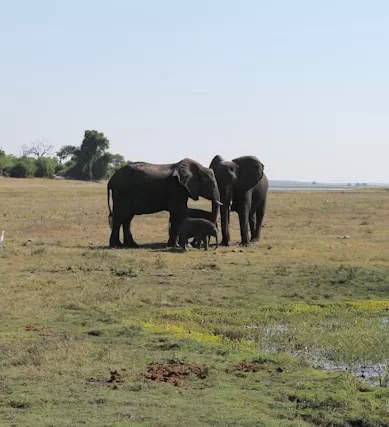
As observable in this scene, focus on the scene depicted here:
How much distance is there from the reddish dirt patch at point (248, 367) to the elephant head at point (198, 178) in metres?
14.9

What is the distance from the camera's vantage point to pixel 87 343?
1155cm

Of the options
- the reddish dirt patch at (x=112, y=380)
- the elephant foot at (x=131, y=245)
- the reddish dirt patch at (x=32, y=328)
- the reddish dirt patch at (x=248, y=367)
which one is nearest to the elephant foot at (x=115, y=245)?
the elephant foot at (x=131, y=245)

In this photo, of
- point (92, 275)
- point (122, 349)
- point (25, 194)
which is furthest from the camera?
point (25, 194)

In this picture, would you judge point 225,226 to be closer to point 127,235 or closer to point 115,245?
point 127,235

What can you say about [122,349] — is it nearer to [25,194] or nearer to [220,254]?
[220,254]

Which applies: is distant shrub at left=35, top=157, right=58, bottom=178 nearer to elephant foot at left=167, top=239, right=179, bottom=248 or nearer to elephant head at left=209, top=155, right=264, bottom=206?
elephant head at left=209, top=155, right=264, bottom=206

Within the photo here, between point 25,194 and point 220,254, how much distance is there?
34.9 m

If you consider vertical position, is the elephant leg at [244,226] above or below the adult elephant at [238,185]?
below

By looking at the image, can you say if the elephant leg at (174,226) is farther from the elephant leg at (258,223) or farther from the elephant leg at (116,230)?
the elephant leg at (258,223)

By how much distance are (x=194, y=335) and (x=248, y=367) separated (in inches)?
90.3

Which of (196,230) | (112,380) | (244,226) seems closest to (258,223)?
(244,226)

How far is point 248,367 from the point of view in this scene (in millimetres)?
10391

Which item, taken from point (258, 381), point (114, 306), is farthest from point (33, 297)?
point (258, 381)

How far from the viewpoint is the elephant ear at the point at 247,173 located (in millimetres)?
27125
